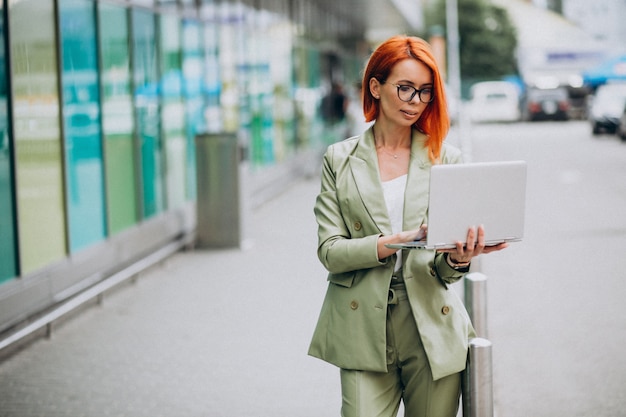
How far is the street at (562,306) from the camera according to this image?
18.7 feet

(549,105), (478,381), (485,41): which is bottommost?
(478,381)

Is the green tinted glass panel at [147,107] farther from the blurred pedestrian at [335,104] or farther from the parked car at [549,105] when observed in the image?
the parked car at [549,105]

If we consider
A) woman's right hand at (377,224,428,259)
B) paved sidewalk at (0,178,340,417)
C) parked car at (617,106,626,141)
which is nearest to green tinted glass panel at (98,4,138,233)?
paved sidewalk at (0,178,340,417)

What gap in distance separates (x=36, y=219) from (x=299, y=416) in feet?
10.6

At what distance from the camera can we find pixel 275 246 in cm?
1128

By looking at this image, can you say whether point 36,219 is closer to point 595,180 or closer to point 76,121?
point 76,121

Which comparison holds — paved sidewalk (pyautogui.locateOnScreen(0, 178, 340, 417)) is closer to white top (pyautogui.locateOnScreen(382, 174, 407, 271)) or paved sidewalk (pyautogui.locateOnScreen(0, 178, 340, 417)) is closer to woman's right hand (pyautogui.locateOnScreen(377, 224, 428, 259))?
white top (pyautogui.locateOnScreen(382, 174, 407, 271))

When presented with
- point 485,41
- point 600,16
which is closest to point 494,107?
point 485,41

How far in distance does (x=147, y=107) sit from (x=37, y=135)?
318 cm

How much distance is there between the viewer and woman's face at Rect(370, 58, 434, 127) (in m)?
3.06

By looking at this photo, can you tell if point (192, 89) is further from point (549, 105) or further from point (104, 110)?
point (549, 105)

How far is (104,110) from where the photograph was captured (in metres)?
9.33

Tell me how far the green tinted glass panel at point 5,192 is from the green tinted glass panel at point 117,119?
2.19m

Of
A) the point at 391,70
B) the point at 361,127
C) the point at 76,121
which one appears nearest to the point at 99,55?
the point at 76,121
